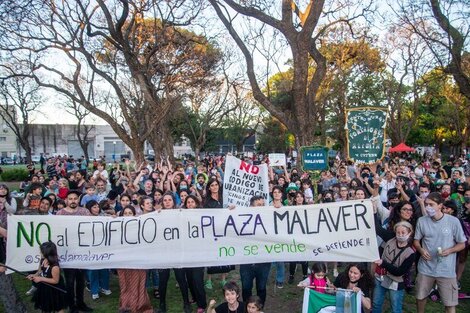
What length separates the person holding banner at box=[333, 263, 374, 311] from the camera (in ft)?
14.3

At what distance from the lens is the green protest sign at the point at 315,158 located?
10602 mm

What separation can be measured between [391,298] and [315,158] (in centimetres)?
608

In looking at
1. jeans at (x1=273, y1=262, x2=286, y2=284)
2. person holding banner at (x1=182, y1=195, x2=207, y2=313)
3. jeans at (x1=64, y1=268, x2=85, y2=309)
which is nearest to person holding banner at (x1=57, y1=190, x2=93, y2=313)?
jeans at (x1=64, y1=268, x2=85, y2=309)

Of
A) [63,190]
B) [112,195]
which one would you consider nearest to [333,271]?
[112,195]

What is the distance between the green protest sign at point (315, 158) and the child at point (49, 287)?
7.04 meters

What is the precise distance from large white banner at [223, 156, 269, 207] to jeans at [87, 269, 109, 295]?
2.29m

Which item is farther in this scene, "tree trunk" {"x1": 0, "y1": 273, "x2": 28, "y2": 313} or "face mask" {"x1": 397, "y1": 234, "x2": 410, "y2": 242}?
"tree trunk" {"x1": 0, "y1": 273, "x2": 28, "y2": 313}

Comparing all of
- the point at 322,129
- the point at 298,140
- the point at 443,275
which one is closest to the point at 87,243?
the point at 443,275

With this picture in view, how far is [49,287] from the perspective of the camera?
4.88 m

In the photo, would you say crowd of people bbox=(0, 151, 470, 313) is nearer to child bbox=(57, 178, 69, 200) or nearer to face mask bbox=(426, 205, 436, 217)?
face mask bbox=(426, 205, 436, 217)

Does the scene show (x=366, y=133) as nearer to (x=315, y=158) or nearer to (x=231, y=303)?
(x=315, y=158)

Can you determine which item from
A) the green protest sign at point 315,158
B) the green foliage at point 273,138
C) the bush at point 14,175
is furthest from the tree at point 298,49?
the green foliage at point 273,138

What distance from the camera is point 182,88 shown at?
23391mm

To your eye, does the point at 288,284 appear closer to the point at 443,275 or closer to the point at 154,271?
the point at 154,271
